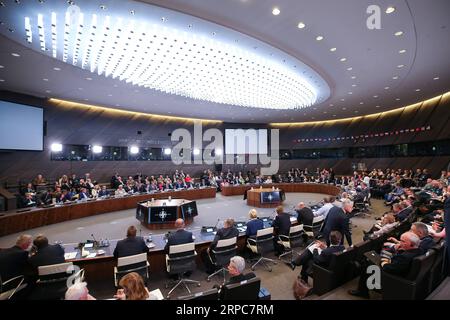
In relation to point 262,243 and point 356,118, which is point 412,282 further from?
point 356,118

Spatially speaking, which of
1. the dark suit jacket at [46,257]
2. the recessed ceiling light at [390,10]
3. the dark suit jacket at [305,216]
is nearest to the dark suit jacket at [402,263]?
the dark suit jacket at [305,216]

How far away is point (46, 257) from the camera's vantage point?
3.44 metres

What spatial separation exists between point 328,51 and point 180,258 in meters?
7.39

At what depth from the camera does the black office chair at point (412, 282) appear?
2.53m

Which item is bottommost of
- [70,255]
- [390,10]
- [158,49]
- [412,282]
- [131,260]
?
[70,255]

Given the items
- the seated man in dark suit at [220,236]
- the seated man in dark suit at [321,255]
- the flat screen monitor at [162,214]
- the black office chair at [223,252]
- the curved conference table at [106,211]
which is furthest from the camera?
the flat screen monitor at [162,214]

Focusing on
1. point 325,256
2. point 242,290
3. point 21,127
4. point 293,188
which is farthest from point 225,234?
point 293,188

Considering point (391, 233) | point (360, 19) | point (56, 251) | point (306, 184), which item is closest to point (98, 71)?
point (56, 251)

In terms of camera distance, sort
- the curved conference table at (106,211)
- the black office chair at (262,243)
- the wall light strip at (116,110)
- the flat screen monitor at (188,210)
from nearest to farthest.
→ the curved conference table at (106,211) < the black office chair at (262,243) < the flat screen monitor at (188,210) < the wall light strip at (116,110)

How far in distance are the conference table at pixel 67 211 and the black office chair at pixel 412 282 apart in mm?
9624

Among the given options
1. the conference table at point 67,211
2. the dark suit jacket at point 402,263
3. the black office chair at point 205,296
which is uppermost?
the dark suit jacket at point 402,263

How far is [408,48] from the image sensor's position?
22.4ft

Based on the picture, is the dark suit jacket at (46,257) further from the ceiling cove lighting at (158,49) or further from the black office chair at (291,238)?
the ceiling cove lighting at (158,49)

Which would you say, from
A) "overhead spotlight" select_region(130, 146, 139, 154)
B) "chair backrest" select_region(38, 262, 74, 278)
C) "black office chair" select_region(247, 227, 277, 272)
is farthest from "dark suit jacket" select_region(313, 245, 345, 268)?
"overhead spotlight" select_region(130, 146, 139, 154)
